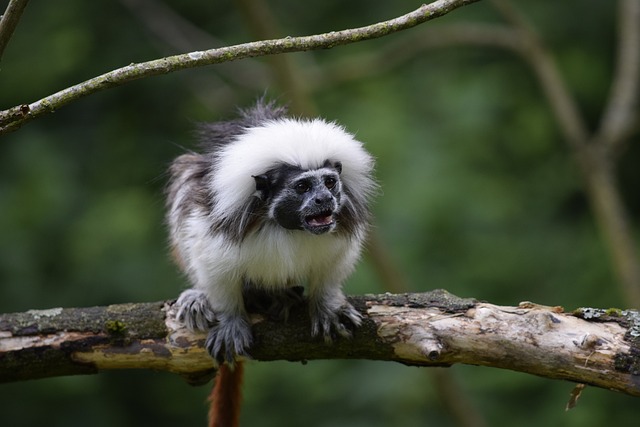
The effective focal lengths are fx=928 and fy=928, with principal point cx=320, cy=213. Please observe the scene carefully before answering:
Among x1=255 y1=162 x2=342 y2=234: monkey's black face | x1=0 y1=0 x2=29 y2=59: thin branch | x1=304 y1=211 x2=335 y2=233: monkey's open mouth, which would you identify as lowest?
x1=304 y1=211 x2=335 y2=233: monkey's open mouth

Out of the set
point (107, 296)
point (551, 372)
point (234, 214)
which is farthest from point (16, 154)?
point (551, 372)

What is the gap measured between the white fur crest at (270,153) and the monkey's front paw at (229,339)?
428 mm

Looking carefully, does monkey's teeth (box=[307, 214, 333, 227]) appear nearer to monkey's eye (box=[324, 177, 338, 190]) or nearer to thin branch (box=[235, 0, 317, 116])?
monkey's eye (box=[324, 177, 338, 190])

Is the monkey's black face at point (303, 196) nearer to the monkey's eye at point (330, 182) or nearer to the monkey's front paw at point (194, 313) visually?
the monkey's eye at point (330, 182)

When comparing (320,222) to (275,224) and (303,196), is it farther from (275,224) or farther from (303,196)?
(275,224)

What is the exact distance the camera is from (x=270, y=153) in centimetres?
345

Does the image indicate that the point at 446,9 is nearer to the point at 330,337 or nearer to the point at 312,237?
the point at 312,237

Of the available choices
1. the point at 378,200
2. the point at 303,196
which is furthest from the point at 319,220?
the point at 378,200

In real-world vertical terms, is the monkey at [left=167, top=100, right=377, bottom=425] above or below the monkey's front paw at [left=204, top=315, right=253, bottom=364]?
above

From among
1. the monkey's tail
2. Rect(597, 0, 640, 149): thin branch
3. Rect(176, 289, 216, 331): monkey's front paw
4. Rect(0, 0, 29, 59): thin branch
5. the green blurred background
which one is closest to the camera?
Rect(0, 0, 29, 59): thin branch

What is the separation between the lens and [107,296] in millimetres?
6352

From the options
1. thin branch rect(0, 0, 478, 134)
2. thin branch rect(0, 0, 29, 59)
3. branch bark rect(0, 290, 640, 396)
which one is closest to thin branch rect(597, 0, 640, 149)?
branch bark rect(0, 290, 640, 396)

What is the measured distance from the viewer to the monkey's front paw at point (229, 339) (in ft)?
11.5

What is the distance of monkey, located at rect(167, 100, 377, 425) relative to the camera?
344 centimetres
